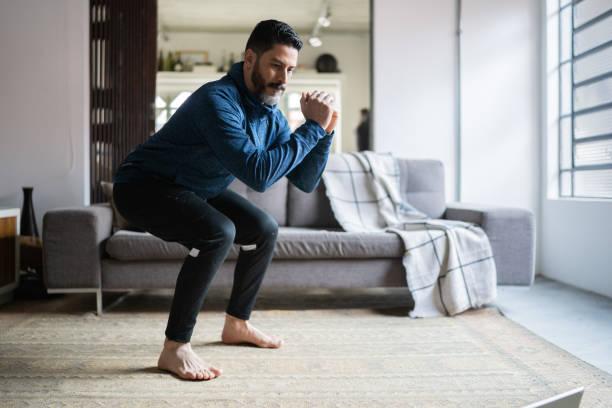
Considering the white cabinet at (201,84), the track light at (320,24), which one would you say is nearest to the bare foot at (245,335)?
the white cabinet at (201,84)

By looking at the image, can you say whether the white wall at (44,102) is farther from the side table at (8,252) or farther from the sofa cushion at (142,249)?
the sofa cushion at (142,249)

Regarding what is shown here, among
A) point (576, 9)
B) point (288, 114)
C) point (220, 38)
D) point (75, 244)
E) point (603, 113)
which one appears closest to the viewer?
point (75, 244)

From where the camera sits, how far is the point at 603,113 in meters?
3.04

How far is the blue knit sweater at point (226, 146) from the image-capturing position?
147cm

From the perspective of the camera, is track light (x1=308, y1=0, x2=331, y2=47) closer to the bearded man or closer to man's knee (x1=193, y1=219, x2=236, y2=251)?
the bearded man

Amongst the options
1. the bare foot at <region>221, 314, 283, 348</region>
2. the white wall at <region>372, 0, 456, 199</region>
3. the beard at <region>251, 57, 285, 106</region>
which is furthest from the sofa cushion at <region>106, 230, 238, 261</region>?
the white wall at <region>372, 0, 456, 199</region>

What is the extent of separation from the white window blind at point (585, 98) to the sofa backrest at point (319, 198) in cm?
94

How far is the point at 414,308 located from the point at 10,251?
7.14 feet

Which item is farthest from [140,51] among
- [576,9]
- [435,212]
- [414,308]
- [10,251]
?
[576,9]

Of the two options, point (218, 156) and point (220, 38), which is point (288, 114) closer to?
point (220, 38)

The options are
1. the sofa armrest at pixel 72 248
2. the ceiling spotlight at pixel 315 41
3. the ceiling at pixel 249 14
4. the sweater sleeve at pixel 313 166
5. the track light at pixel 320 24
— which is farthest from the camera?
the ceiling spotlight at pixel 315 41

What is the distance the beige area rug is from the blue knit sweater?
61 cm

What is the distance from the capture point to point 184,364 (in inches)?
62.5

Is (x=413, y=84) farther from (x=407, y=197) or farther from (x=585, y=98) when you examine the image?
(x=585, y=98)
